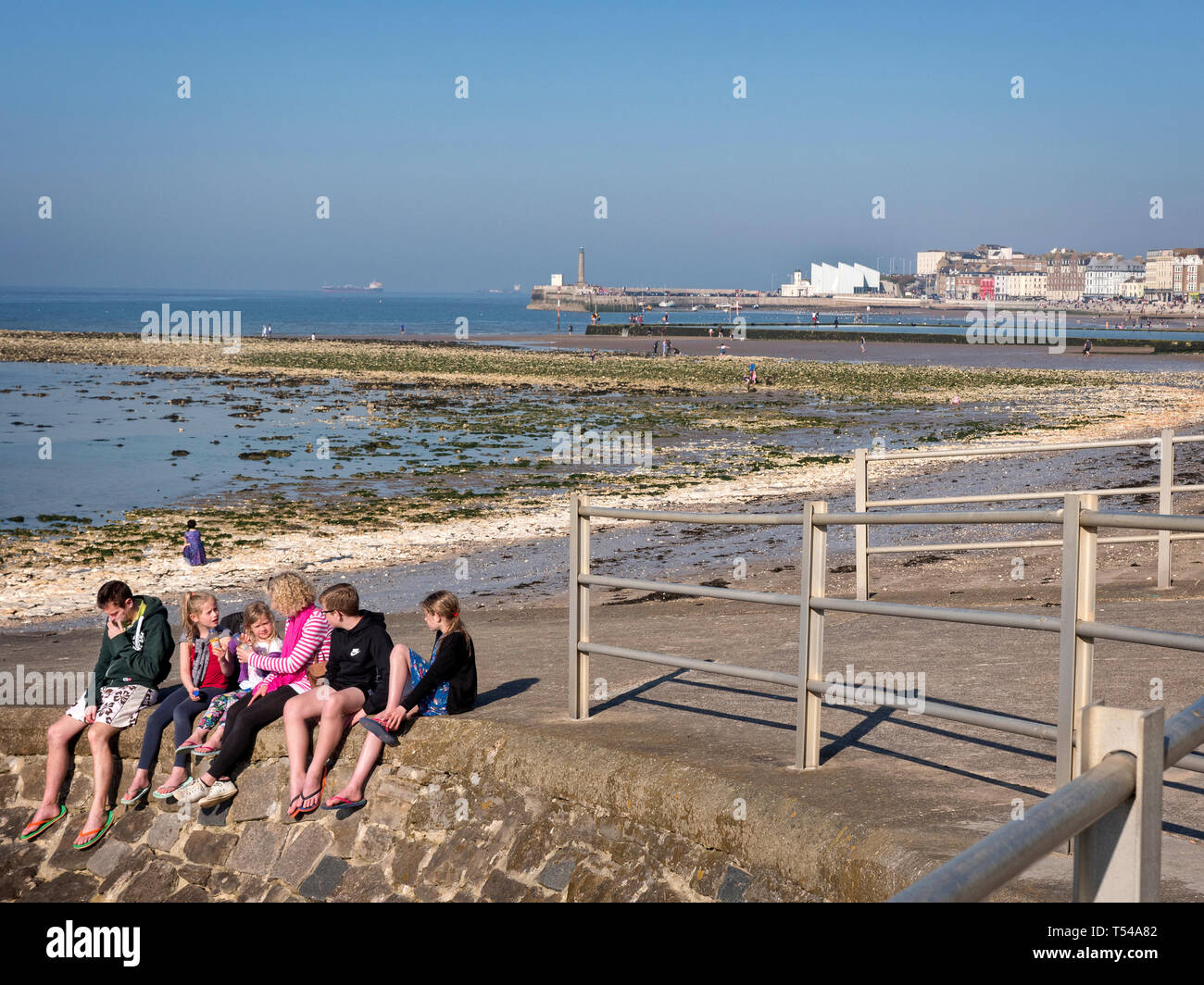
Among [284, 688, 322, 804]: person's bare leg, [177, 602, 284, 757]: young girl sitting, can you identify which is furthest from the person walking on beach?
[284, 688, 322, 804]: person's bare leg

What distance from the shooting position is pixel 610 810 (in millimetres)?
5801

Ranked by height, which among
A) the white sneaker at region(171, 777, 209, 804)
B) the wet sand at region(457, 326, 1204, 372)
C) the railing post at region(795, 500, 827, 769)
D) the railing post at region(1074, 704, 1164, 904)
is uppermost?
the wet sand at region(457, 326, 1204, 372)

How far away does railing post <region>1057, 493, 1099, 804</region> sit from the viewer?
13.1 feet

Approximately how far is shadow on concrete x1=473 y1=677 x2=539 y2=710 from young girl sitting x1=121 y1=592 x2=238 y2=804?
1.61 metres

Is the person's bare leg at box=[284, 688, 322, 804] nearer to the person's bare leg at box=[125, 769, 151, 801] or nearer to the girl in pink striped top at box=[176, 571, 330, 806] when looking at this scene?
the girl in pink striped top at box=[176, 571, 330, 806]

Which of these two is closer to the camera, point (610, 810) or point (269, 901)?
point (610, 810)

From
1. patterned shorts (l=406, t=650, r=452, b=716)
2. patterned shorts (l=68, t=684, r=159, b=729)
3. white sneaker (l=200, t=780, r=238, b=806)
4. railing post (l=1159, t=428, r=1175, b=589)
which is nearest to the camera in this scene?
patterned shorts (l=406, t=650, r=452, b=716)

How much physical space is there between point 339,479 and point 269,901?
1955cm

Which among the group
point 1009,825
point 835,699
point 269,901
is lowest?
point 269,901

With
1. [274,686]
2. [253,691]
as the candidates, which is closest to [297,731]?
[274,686]

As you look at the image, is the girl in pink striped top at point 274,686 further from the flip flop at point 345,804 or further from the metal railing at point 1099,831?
the metal railing at point 1099,831

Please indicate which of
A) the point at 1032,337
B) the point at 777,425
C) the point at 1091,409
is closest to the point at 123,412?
the point at 777,425

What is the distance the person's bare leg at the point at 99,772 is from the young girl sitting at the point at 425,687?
1787mm
